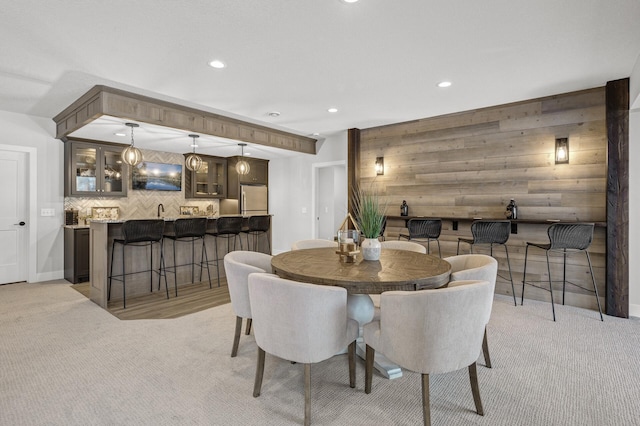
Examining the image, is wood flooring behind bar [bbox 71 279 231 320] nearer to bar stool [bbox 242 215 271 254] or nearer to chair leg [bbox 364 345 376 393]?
bar stool [bbox 242 215 271 254]

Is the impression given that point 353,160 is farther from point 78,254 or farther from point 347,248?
point 78,254

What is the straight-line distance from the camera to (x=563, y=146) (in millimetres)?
4004

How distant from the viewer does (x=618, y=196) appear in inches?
140

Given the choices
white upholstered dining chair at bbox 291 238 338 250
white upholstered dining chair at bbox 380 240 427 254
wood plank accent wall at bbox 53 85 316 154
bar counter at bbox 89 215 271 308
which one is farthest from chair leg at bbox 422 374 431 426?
wood plank accent wall at bbox 53 85 316 154

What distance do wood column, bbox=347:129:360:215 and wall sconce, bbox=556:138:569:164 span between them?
9.60 feet

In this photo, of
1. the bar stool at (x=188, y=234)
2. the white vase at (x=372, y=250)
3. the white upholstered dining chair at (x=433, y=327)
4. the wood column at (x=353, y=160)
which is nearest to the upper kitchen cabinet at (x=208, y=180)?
the bar stool at (x=188, y=234)

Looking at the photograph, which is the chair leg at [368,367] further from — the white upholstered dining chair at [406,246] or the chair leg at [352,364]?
the white upholstered dining chair at [406,246]

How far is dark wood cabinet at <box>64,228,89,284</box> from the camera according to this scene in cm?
494

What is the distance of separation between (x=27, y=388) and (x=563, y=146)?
5.59m

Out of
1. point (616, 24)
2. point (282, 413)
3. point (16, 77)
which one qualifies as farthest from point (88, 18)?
point (616, 24)

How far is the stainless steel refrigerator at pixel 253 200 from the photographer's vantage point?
7.25 m

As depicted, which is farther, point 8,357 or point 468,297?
point 8,357

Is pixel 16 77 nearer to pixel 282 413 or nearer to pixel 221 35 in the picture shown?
pixel 221 35

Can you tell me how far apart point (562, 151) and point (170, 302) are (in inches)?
203
